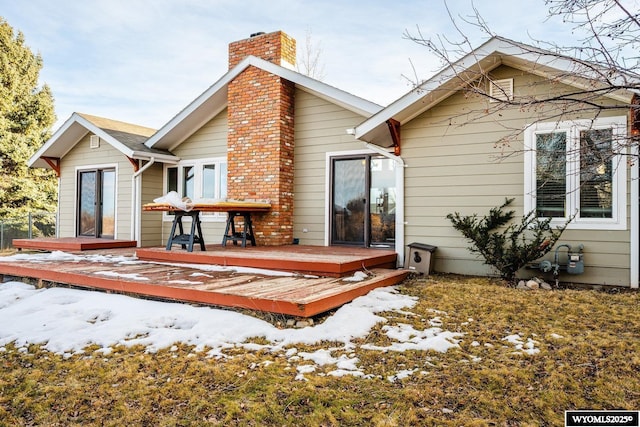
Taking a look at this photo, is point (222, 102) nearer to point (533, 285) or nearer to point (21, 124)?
point (533, 285)

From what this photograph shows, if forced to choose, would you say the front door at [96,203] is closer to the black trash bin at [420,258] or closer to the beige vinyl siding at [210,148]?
the beige vinyl siding at [210,148]

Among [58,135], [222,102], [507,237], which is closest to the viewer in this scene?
[507,237]

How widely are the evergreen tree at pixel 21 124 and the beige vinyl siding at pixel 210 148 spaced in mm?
10375

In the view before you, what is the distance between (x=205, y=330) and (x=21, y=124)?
17519mm

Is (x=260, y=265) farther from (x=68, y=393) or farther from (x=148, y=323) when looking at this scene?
(x=68, y=393)

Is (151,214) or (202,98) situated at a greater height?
(202,98)

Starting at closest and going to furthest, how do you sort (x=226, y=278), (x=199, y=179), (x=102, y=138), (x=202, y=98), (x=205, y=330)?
(x=205, y=330) → (x=226, y=278) → (x=202, y=98) → (x=199, y=179) → (x=102, y=138)

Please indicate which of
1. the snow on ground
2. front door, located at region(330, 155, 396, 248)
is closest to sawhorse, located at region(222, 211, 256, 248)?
front door, located at region(330, 155, 396, 248)

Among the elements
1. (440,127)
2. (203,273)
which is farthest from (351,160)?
(203,273)

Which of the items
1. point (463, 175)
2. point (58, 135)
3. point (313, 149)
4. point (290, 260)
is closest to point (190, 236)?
point (290, 260)

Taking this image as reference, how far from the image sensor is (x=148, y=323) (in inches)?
142

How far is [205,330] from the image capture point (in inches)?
133

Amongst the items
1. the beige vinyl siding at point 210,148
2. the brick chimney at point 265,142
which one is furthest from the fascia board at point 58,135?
the brick chimney at point 265,142

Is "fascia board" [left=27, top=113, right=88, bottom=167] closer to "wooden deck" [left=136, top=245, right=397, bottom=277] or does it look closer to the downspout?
the downspout
